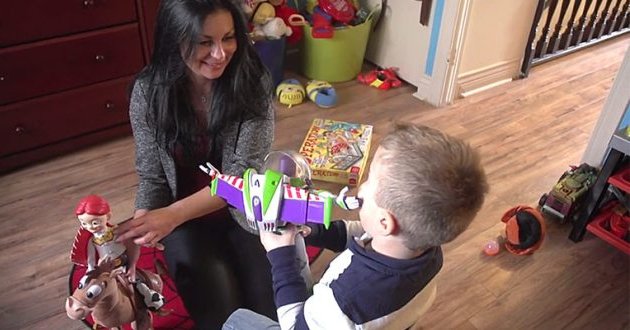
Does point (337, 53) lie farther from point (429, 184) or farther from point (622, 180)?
point (429, 184)

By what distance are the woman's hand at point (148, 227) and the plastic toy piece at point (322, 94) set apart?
1297mm

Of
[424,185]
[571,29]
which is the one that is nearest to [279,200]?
[424,185]

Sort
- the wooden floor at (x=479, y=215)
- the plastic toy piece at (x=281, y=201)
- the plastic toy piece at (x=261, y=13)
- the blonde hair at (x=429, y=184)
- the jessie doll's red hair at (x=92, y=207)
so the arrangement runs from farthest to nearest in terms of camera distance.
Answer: the plastic toy piece at (x=261, y=13) → the wooden floor at (x=479, y=215) → the jessie doll's red hair at (x=92, y=207) → the plastic toy piece at (x=281, y=201) → the blonde hair at (x=429, y=184)

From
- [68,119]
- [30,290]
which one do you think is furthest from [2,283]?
[68,119]

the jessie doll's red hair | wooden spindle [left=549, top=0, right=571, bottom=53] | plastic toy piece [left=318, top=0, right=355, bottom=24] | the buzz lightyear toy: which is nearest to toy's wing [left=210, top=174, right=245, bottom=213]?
the buzz lightyear toy

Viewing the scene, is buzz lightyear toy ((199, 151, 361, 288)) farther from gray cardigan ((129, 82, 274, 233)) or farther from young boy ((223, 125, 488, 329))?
gray cardigan ((129, 82, 274, 233))

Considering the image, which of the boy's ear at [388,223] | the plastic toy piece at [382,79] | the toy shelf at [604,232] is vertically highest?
the boy's ear at [388,223]

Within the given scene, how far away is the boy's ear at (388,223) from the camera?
0.79 meters

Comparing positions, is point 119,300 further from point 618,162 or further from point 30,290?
point 618,162

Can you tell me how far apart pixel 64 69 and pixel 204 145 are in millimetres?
841

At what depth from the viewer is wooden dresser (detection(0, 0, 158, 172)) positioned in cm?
172

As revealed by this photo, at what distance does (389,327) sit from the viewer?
0.88 meters

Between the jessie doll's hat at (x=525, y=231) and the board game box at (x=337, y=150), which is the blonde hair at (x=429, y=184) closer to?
the jessie doll's hat at (x=525, y=231)

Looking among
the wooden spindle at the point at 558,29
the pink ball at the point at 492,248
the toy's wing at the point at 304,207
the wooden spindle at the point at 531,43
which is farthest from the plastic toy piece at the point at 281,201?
the wooden spindle at the point at 558,29
